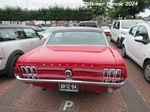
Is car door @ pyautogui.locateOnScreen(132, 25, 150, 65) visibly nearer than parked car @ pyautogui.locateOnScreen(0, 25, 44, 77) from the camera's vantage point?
No

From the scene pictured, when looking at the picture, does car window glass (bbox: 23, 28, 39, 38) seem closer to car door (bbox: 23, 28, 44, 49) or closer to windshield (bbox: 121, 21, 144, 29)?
car door (bbox: 23, 28, 44, 49)

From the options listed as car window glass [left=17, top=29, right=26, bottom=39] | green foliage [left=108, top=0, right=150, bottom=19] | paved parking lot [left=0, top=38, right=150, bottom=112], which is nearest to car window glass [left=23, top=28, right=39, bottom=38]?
car window glass [left=17, top=29, right=26, bottom=39]

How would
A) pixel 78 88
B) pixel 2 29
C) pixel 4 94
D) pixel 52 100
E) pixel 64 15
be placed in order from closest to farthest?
pixel 78 88
pixel 52 100
pixel 4 94
pixel 2 29
pixel 64 15

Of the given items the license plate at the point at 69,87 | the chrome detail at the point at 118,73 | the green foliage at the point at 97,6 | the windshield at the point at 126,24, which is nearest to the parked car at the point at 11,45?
the license plate at the point at 69,87

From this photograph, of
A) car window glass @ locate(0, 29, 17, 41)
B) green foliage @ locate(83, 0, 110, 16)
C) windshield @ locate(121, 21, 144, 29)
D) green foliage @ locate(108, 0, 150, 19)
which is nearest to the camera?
car window glass @ locate(0, 29, 17, 41)

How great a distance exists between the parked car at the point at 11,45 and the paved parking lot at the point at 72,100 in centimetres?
60

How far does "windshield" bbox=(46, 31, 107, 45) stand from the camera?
151 inches

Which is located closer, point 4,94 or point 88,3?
point 4,94

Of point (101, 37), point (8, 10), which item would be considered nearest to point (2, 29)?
point (101, 37)

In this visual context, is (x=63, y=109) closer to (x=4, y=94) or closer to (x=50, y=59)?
(x=50, y=59)

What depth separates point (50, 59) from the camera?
276 cm

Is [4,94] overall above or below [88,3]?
below

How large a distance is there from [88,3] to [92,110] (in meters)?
31.4

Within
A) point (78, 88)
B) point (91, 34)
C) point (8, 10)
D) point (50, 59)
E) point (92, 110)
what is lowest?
point (92, 110)
